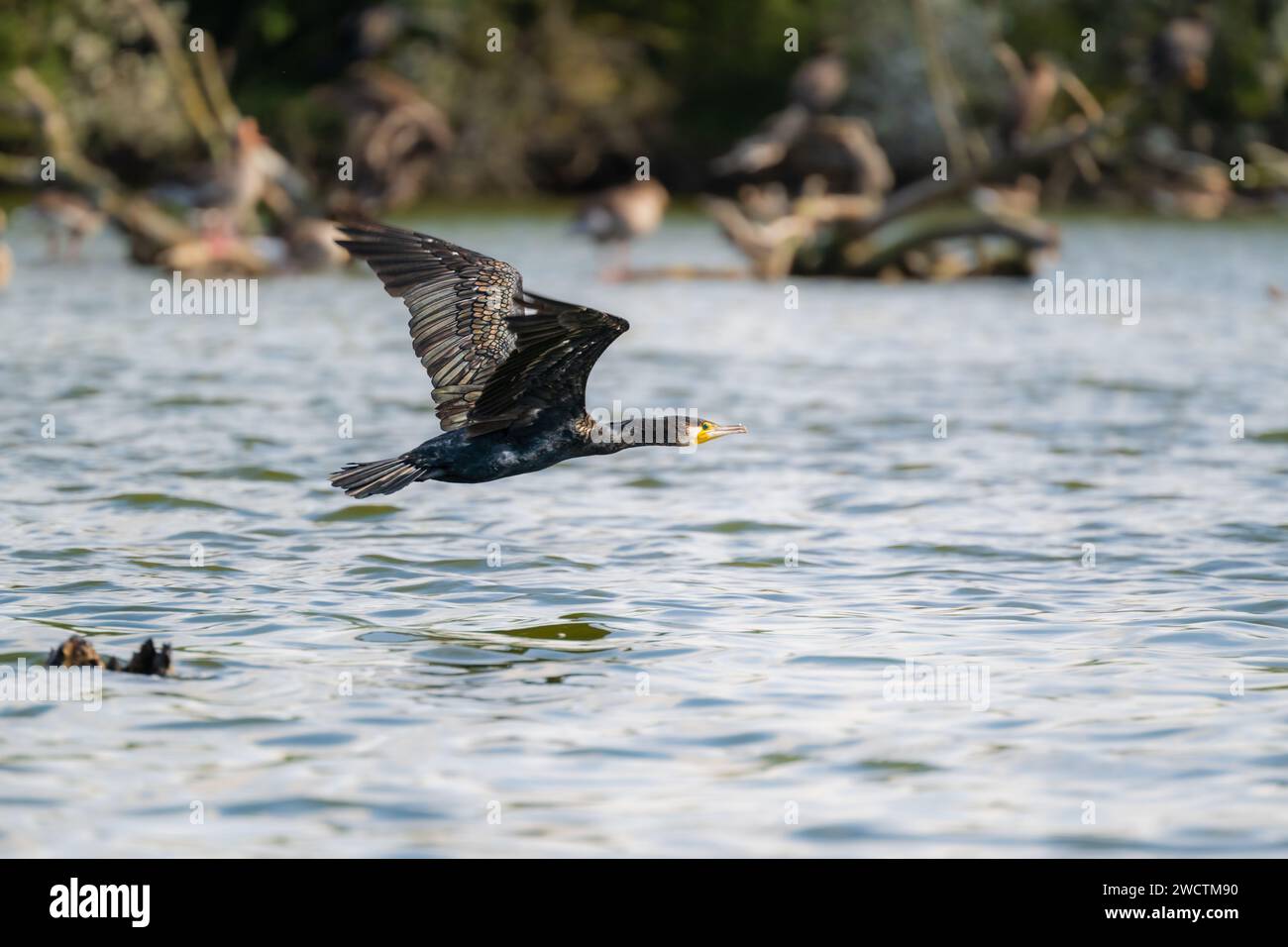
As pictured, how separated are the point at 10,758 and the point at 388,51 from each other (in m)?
38.7

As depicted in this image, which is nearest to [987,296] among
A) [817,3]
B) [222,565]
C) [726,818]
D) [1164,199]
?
[1164,199]

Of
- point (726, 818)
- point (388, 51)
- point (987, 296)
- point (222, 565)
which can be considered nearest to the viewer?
point (726, 818)

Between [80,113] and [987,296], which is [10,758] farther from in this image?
[80,113]

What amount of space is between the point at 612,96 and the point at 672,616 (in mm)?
39407

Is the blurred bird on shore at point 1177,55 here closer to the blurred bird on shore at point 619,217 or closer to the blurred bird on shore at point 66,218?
the blurred bird on shore at point 619,217

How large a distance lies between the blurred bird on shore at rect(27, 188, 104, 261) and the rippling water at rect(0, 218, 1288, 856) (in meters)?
11.7

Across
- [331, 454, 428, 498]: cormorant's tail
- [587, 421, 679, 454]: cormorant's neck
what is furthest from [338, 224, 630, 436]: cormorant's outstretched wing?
[331, 454, 428, 498]: cormorant's tail

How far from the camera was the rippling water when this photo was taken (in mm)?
6277

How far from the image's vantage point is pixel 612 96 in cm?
4728

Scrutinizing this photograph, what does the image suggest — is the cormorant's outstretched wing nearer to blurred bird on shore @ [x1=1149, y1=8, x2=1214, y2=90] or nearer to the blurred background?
blurred bird on shore @ [x1=1149, y1=8, x2=1214, y2=90]

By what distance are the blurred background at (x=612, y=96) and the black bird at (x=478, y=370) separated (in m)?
21.0

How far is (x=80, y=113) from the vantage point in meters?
40.2

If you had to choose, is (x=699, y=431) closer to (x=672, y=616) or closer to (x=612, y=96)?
(x=672, y=616)

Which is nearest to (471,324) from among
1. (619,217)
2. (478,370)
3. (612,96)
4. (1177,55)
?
(478,370)
